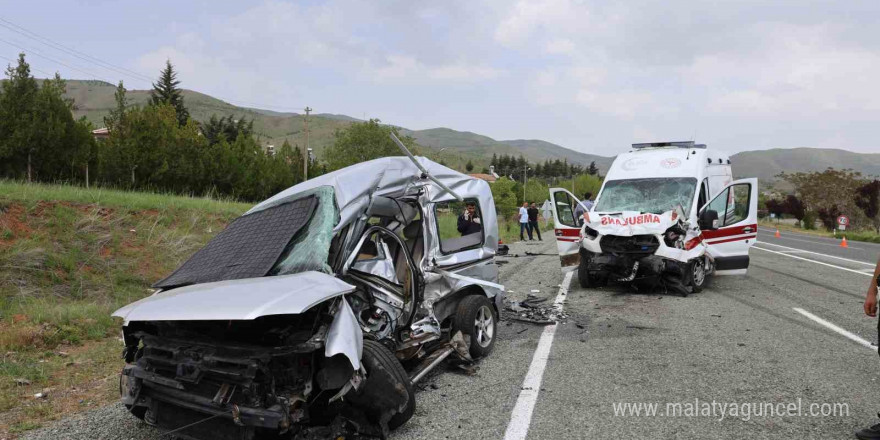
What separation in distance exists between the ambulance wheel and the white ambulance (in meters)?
0.02

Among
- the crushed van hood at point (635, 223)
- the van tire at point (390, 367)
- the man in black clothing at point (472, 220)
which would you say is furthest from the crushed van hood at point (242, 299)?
the crushed van hood at point (635, 223)

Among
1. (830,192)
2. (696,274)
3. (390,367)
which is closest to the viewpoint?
(390,367)

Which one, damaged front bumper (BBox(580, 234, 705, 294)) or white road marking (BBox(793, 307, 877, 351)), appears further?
damaged front bumper (BBox(580, 234, 705, 294))

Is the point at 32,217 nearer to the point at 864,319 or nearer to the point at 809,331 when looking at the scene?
the point at 809,331

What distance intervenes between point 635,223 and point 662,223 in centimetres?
43

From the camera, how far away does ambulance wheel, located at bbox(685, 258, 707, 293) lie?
9312 mm

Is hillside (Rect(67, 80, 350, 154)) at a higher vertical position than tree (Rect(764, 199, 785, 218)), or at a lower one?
higher

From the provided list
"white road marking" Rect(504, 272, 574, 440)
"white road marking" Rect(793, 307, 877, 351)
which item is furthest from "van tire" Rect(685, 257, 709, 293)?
"white road marking" Rect(504, 272, 574, 440)

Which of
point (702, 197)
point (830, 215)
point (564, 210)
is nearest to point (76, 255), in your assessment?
point (564, 210)

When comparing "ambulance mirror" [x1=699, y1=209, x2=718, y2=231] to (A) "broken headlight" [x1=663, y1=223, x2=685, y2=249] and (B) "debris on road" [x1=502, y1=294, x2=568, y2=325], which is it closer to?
(A) "broken headlight" [x1=663, y1=223, x2=685, y2=249]

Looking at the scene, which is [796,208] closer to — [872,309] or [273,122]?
[872,309]

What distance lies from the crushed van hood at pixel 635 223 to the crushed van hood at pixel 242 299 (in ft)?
21.5

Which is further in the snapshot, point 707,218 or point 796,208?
point 796,208

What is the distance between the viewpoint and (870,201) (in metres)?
43.2
